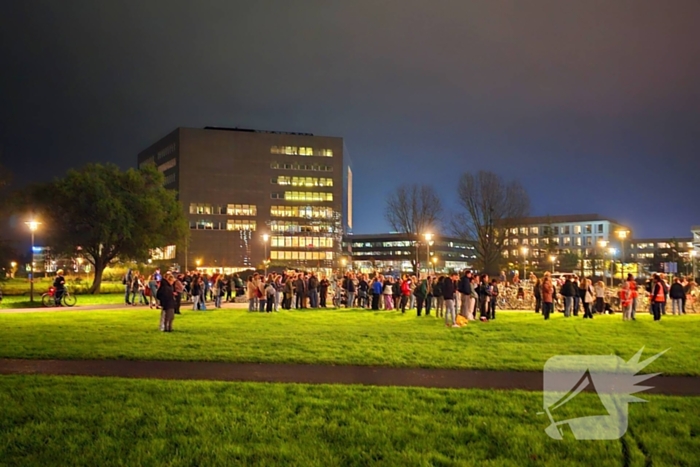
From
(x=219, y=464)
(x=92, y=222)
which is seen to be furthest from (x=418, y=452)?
(x=92, y=222)

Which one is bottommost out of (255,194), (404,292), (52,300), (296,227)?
(52,300)

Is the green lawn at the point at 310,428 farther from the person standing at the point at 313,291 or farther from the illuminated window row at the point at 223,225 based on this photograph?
the illuminated window row at the point at 223,225

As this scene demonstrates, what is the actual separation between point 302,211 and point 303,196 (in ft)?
11.4

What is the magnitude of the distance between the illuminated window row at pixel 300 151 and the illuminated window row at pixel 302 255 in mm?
22313

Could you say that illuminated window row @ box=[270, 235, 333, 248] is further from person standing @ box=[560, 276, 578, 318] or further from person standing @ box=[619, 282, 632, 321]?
person standing @ box=[619, 282, 632, 321]

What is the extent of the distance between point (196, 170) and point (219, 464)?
11094cm

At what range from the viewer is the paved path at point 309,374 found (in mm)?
9586

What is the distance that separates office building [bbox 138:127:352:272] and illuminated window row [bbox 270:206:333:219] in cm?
22

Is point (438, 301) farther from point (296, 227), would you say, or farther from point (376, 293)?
point (296, 227)

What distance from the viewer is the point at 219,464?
589 cm

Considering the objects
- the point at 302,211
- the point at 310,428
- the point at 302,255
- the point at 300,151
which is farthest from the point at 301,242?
the point at 310,428

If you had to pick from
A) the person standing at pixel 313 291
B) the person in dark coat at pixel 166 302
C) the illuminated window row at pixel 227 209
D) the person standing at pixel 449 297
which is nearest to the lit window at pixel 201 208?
the illuminated window row at pixel 227 209

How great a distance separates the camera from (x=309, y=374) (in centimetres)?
1051

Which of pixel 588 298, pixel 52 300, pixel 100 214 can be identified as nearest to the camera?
pixel 588 298
